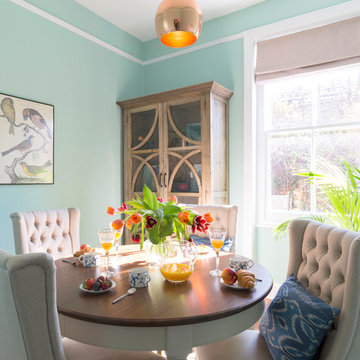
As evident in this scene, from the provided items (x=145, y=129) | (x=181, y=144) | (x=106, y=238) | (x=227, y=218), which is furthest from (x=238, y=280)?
(x=145, y=129)

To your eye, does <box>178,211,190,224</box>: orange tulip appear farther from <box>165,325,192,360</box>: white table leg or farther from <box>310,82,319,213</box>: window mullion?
<box>310,82,319,213</box>: window mullion

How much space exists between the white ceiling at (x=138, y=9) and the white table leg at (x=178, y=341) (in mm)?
2916

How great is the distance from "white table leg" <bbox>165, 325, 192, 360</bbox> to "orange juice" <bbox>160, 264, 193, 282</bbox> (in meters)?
0.29

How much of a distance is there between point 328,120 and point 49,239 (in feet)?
8.21

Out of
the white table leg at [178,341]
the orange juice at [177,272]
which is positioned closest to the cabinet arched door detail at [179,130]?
the orange juice at [177,272]

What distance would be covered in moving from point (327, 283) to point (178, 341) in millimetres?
652

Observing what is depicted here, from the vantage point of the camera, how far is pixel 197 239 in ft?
7.52

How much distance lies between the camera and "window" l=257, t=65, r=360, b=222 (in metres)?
2.63

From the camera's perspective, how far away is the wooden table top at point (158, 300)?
0.97 m

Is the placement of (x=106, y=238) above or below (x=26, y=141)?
below

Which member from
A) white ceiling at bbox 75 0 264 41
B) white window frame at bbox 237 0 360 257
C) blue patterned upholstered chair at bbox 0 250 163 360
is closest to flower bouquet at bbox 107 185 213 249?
blue patterned upholstered chair at bbox 0 250 163 360

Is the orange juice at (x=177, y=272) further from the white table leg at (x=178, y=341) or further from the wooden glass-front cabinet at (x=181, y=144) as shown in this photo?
the wooden glass-front cabinet at (x=181, y=144)

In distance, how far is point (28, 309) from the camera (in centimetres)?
79

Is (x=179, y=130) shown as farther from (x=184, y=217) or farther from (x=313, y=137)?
(x=184, y=217)
